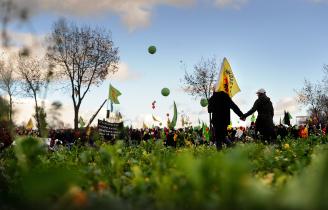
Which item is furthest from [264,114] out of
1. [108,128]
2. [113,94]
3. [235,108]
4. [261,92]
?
[113,94]

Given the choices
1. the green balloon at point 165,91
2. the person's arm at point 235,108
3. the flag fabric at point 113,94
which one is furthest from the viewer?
the green balloon at point 165,91

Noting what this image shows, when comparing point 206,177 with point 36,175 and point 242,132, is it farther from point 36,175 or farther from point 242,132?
point 242,132

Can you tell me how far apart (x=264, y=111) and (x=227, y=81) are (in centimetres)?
160

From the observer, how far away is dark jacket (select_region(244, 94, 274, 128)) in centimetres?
1366

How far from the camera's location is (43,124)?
4953 millimetres

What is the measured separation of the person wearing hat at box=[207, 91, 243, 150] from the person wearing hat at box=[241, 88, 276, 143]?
1580 millimetres

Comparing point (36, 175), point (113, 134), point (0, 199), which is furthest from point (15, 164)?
point (113, 134)

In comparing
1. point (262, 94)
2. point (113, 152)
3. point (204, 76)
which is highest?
point (204, 76)

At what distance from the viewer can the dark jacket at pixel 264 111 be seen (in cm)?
1366

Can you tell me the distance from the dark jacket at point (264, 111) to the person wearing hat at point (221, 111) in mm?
1656

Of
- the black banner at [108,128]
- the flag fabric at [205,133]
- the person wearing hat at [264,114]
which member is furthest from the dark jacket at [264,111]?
the flag fabric at [205,133]

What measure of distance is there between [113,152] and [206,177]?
6.66 feet

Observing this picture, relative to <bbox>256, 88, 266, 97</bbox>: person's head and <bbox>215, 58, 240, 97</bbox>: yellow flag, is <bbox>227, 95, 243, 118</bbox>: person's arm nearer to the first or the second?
<bbox>256, 88, 266, 97</bbox>: person's head

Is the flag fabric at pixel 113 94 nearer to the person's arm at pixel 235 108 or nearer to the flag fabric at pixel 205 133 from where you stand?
the flag fabric at pixel 205 133
